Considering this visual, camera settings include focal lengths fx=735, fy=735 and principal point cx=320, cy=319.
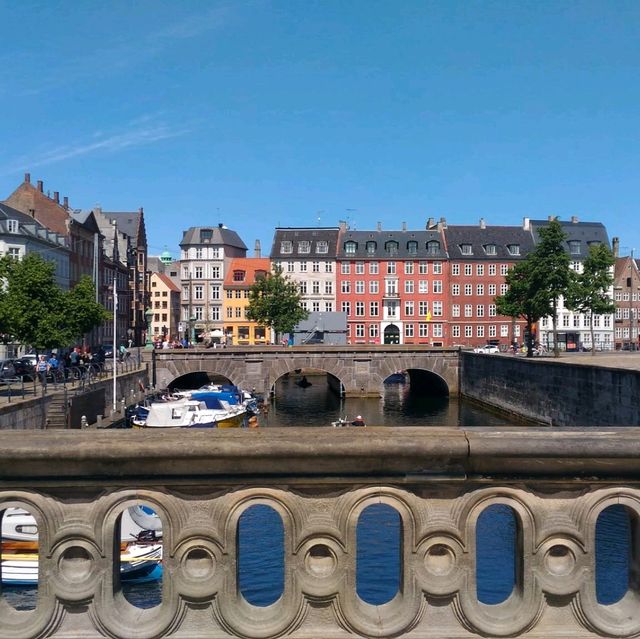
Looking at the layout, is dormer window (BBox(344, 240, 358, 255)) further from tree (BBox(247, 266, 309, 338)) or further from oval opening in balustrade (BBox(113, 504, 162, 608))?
oval opening in balustrade (BBox(113, 504, 162, 608))

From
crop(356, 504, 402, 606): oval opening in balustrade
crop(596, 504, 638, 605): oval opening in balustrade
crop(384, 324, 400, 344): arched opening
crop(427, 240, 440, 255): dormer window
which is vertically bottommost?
crop(356, 504, 402, 606): oval opening in balustrade

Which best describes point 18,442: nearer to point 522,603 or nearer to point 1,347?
point 522,603

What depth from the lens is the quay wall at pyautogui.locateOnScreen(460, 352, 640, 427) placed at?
32472 millimetres

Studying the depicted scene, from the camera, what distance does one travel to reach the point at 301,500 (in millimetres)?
4113

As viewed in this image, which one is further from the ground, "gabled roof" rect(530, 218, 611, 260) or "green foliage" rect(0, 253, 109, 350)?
"gabled roof" rect(530, 218, 611, 260)

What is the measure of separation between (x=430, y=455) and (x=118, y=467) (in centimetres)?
173

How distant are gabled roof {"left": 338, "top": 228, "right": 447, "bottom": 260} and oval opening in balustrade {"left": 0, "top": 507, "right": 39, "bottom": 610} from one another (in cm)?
8186

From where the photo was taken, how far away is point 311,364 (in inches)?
2534

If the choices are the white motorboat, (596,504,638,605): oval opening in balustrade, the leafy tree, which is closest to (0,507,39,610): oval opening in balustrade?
(596,504,638,605): oval opening in balustrade

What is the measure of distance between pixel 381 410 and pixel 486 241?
49.1 meters

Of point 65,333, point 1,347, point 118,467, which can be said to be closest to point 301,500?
point 118,467

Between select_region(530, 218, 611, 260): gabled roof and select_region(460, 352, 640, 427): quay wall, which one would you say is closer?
select_region(460, 352, 640, 427): quay wall

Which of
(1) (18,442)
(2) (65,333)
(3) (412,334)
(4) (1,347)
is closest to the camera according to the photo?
(1) (18,442)

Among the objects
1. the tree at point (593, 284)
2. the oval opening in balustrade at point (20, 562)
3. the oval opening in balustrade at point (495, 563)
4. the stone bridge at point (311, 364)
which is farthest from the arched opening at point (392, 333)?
the oval opening in balustrade at point (20, 562)
